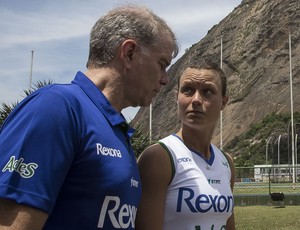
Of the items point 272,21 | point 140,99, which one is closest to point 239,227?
point 140,99

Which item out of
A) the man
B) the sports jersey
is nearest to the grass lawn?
the man

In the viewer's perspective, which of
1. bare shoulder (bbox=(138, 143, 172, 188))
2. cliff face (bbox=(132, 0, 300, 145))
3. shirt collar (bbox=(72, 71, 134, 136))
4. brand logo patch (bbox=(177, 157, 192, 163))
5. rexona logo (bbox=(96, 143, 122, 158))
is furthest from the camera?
cliff face (bbox=(132, 0, 300, 145))

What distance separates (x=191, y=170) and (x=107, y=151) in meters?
1.04

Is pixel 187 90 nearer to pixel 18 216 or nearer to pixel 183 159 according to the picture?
pixel 183 159

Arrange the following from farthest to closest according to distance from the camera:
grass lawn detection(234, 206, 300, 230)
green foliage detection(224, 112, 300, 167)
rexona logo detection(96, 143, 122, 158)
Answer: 1. green foliage detection(224, 112, 300, 167)
2. grass lawn detection(234, 206, 300, 230)
3. rexona logo detection(96, 143, 122, 158)

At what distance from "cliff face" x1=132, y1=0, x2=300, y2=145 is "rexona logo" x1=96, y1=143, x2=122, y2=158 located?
94.3 meters

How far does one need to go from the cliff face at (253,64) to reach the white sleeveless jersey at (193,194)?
9334cm

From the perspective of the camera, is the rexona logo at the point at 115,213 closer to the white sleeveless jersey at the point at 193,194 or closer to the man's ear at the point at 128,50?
the man's ear at the point at 128,50

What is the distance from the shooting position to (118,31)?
219 centimetres

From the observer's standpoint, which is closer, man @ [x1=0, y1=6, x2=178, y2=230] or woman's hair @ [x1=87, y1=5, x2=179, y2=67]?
man @ [x1=0, y1=6, x2=178, y2=230]

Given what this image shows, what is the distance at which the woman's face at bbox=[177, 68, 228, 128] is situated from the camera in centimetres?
303

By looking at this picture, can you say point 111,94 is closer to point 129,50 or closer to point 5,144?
point 129,50

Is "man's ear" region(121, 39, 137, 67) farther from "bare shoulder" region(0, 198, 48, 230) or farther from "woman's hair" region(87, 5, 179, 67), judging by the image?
"bare shoulder" region(0, 198, 48, 230)

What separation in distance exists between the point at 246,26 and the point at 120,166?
423ft
